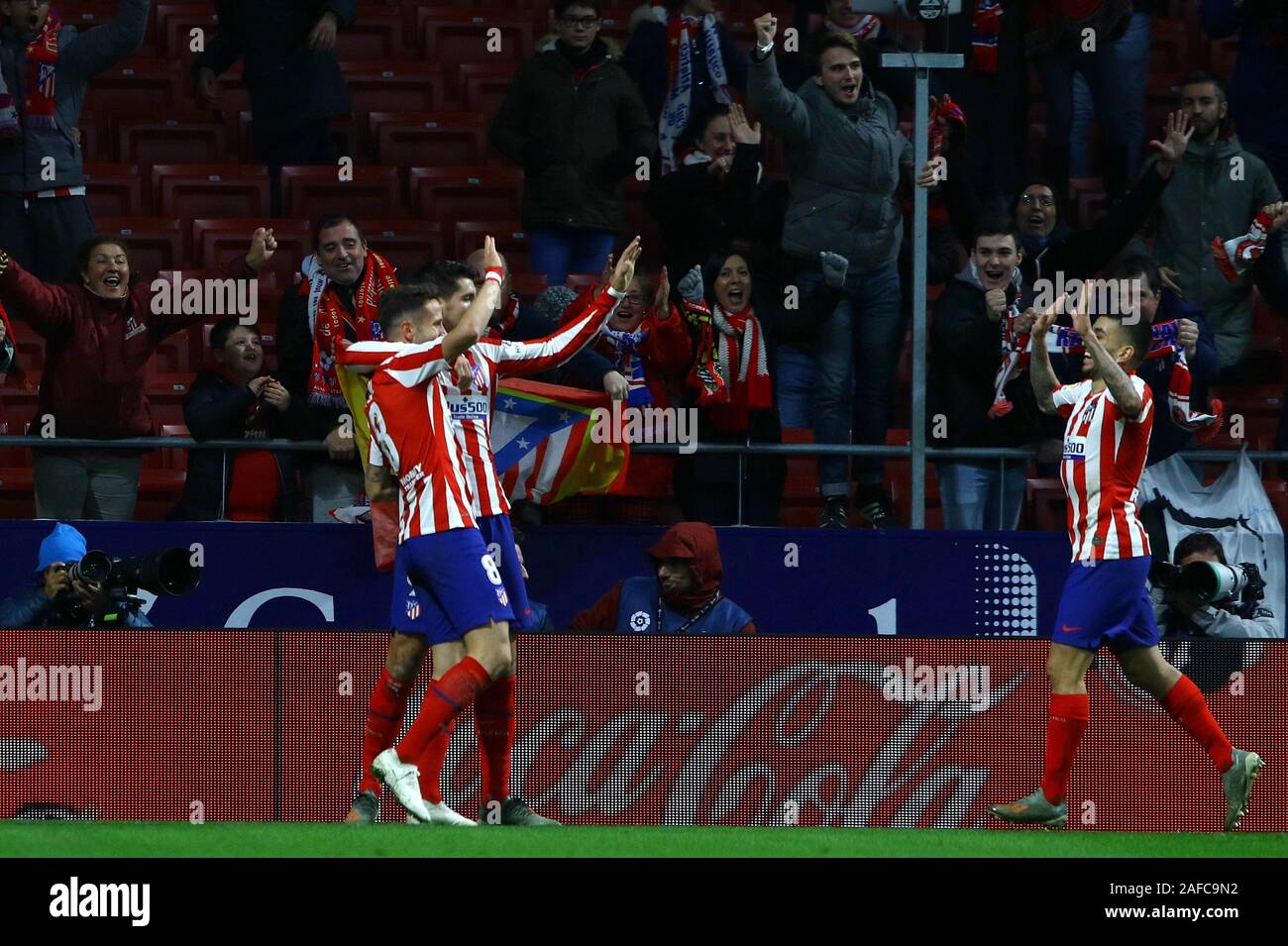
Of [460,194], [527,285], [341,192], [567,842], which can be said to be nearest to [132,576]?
[567,842]

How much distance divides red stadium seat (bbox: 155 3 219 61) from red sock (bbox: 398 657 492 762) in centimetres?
752

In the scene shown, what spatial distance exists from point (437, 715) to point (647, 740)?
1.47 m

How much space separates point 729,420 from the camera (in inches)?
381

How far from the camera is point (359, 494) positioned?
952 cm

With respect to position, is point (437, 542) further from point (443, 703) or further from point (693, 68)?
point (693, 68)

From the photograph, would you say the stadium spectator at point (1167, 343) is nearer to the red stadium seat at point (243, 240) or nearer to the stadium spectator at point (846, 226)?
the stadium spectator at point (846, 226)

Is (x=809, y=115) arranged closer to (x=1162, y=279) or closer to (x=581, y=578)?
(x=1162, y=279)

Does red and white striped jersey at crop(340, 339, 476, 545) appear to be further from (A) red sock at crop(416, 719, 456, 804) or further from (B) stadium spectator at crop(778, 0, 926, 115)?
(B) stadium spectator at crop(778, 0, 926, 115)

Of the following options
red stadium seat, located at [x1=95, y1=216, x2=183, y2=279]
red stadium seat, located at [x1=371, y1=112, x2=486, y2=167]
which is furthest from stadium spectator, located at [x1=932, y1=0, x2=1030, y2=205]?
red stadium seat, located at [x1=95, y1=216, x2=183, y2=279]

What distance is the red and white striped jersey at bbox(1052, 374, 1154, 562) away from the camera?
25.0 ft

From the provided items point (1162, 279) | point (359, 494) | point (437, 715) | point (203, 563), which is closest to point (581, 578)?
point (359, 494)

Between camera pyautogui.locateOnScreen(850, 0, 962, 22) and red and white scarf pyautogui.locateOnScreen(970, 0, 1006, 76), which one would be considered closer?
camera pyautogui.locateOnScreen(850, 0, 962, 22)

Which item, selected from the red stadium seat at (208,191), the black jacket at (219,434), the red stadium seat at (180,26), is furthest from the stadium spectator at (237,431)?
the red stadium seat at (180,26)

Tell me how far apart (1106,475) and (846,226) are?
2912mm
